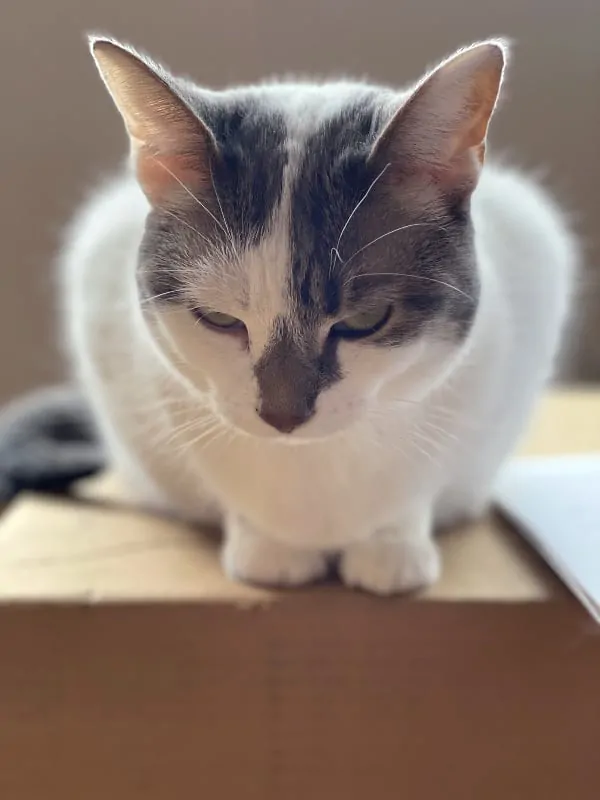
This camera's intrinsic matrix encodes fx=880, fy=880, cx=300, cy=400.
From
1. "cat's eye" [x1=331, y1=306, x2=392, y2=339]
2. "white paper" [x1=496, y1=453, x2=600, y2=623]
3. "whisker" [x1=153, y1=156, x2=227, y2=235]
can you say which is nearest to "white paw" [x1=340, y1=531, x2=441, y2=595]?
"white paper" [x1=496, y1=453, x2=600, y2=623]

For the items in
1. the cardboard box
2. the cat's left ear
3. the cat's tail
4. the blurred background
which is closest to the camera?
the cat's left ear

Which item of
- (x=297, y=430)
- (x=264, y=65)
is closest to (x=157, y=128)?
(x=297, y=430)

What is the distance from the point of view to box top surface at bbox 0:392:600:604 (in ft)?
2.84

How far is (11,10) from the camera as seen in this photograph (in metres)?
1.54

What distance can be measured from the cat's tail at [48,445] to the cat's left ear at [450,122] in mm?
675

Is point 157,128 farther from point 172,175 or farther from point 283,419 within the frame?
point 283,419

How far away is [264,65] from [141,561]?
0.99m

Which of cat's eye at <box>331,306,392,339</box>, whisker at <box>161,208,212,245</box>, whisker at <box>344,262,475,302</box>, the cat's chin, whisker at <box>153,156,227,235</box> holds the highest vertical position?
whisker at <box>153,156,227,235</box>

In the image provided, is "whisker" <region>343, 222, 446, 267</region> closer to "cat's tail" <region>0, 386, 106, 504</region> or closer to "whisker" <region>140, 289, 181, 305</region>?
"whisker" <region>140, 289, 181, 305</region>

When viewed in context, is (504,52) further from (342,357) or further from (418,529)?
(418,529)

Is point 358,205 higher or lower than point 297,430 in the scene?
higher

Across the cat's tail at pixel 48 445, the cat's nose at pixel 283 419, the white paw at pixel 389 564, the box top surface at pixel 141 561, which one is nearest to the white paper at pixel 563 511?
the box top surface at pixel 141 561

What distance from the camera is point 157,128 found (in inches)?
28.1

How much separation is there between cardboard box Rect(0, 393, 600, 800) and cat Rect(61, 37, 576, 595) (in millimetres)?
48
